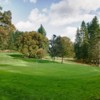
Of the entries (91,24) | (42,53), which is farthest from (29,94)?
(91,24)

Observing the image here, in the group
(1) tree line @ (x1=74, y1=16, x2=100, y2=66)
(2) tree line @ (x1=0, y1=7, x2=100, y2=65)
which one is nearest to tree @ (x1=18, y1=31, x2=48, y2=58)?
(2) tree line @ (x1=0, y1=7, x2=100, y2=65)

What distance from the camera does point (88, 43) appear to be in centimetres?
10200

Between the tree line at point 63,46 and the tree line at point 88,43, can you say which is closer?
the tree line at point 63,46

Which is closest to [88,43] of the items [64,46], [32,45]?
[64,46]

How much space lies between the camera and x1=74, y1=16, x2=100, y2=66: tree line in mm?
95838

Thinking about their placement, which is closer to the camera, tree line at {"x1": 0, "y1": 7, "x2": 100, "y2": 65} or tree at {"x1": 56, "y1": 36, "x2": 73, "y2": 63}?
tree line at {"x1": 0, "y1": 7, "x2": 100, "y2": 65}

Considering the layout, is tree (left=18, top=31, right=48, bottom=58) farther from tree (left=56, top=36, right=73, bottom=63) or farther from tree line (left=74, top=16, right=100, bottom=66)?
tree line (left=74, top=16, right=100, bottom=66)

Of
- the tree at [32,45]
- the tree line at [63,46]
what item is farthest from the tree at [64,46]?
the tree at [32,45]

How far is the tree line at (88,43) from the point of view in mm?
95838

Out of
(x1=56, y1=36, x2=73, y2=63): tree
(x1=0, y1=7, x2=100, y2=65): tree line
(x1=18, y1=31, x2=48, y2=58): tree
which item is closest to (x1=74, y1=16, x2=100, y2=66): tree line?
(x1=0, y1=7, x2=100, y2=65): tree line

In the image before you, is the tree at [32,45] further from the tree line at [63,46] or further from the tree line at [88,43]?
the tree line at [88,43]

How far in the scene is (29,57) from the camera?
94750 millimetres

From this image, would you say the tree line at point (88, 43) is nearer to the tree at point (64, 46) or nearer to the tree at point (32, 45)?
the tree at point (64, 46)

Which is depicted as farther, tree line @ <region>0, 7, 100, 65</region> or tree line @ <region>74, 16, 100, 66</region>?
tree line @ <region>74, 16, 100, 66</region>
